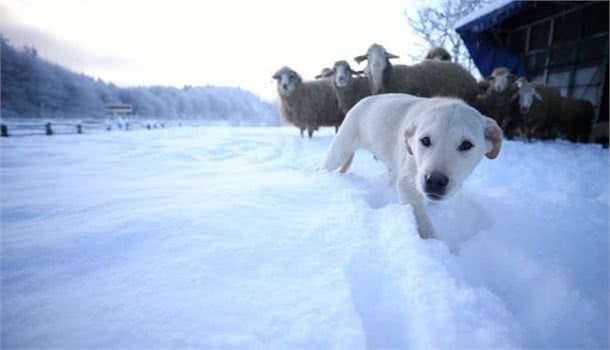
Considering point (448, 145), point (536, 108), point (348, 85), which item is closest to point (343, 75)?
point (348, 85)

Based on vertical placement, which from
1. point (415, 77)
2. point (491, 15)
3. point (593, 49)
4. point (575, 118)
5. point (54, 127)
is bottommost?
point (54, 127)

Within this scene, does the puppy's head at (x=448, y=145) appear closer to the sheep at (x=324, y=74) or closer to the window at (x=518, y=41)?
the sheep at (x=324, y=74)

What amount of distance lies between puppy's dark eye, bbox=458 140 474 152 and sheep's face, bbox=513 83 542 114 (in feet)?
26.6

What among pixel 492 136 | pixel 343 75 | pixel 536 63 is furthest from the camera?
pixel 536 63

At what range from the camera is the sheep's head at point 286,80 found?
9.97 metres

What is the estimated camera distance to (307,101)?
10.0m

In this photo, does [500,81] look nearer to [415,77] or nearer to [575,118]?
[415,77]

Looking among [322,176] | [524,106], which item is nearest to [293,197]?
[322,176]

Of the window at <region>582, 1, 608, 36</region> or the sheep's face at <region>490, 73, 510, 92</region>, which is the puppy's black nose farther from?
the window at <region>582, 1, 608, 36</region>

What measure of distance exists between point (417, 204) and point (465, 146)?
53 centimetres

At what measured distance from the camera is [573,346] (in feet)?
4.00

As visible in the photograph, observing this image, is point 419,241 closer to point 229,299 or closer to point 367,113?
point 229,299

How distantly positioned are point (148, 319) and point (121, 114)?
4436cm

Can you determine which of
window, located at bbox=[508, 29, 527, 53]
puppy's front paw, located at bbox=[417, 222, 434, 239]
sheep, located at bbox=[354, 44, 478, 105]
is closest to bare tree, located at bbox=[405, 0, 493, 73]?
window, located at bbox=[508, 29, 527, 53]
